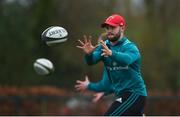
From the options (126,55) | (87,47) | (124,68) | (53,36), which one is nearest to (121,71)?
(124,68)

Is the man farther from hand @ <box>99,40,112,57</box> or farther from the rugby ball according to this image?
the rugby ball

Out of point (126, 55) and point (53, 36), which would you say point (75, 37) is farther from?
point (126, 55)

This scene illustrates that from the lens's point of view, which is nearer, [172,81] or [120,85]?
[120,85]

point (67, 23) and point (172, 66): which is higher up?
point (67, 23)

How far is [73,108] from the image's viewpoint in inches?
887

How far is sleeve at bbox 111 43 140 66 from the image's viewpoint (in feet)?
29.1

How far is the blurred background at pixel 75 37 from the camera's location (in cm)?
3039

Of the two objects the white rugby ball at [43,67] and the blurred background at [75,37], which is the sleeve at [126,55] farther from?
the blurred background at [75,37]

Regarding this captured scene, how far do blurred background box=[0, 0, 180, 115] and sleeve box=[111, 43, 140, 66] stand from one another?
20.7 m

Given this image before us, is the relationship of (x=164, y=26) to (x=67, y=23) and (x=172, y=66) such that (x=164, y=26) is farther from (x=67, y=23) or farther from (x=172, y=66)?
(x=67, y=23)

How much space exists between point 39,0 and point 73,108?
1107 cm

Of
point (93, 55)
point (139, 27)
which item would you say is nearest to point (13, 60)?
point (139, 27)

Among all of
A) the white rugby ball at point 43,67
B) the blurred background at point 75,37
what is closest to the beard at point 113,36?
the white rugby ball at point 43,67

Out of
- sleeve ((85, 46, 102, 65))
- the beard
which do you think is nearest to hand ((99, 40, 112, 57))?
the beard
